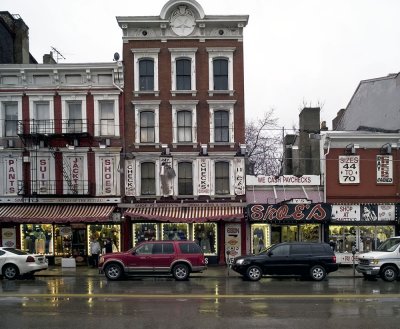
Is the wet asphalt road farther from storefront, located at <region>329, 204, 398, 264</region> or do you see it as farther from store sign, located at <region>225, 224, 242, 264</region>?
storefront, located at <region>329, 204, 398, 264</region>

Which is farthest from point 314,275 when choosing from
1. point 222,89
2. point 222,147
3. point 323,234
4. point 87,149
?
point 87,149

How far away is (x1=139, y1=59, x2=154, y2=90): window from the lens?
26.6m

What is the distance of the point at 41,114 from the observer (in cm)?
2677

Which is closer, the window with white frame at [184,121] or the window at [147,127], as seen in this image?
the window with white frame at [184,121]

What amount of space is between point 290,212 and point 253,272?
6.30 meters

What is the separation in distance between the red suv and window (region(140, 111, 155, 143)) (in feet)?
26.5

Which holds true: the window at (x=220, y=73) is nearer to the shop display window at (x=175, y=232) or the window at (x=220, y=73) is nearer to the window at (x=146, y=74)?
the window at (x=146, y=74)

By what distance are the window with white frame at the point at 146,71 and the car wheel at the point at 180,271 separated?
10.5 meters

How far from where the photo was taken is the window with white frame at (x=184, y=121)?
26.2m

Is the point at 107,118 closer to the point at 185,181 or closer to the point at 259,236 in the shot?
the point at 185,181

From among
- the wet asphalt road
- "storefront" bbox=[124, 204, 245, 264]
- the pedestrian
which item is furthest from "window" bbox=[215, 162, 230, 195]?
the pedestrian

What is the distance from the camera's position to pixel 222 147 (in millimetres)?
26281

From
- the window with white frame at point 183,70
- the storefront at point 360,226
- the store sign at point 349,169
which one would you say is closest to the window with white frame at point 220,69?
the window with white frame at point 183,70

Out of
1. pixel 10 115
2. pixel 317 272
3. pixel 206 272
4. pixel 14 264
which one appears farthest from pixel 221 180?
pixel 10 115
